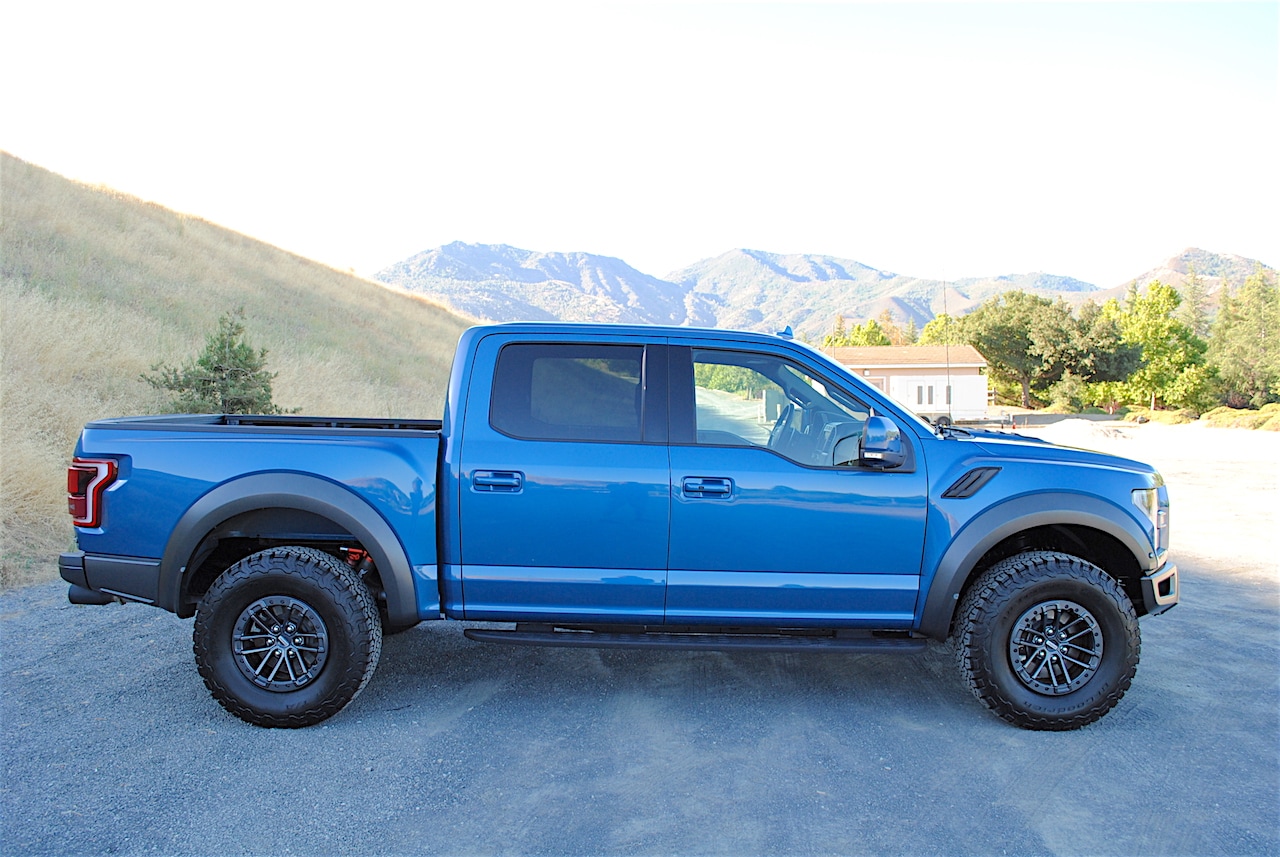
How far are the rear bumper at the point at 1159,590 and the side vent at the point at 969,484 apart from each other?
103 centimetres

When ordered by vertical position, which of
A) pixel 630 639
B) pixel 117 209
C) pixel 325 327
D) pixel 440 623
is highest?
pixel 117 209

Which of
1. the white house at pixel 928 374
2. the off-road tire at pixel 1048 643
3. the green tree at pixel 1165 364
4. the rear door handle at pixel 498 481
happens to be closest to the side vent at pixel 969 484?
the off-road tire at pixel 1048 643

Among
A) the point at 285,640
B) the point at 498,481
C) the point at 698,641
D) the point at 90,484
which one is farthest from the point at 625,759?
the point at 90,484

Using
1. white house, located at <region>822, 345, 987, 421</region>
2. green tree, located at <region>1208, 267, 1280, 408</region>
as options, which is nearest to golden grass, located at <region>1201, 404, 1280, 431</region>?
white house, located at <region>822, 345, 987, 421</region>

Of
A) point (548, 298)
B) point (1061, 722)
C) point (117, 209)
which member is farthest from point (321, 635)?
point (548, 298)

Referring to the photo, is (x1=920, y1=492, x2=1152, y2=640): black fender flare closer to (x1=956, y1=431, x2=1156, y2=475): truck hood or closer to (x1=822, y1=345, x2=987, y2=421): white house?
(x1=956, y1=431, x2=1156, y2=475): truck hood

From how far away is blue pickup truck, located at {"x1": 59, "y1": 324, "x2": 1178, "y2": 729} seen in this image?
4262 mm

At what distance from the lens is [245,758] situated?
3912 millimetres

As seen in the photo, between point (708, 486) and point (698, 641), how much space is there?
786mm

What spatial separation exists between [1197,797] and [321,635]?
4.06m

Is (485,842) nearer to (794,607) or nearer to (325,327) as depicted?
(794,607)

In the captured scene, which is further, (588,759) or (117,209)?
(117,209)

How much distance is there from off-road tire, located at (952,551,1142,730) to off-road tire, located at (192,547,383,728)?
3.09 metres

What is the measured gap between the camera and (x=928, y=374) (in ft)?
171
